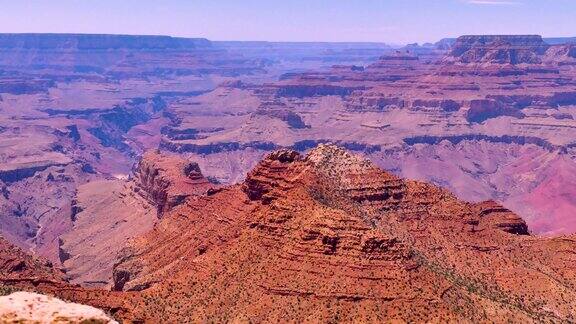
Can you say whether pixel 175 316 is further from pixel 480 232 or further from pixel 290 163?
pixel 480 232

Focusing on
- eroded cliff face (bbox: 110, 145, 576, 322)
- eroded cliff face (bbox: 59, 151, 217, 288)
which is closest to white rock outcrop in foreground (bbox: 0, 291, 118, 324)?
eroded cliff face (bbox: 110, 145, 576, 322)

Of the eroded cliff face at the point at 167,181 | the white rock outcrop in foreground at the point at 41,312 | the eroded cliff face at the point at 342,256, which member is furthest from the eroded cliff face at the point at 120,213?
the white rock outcrop in foreground at the point at 41,312

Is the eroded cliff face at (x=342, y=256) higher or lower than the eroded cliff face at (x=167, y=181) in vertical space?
higher

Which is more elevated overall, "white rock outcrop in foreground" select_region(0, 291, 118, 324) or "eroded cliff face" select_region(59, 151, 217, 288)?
"white rock outcrop in foreground" select_region(0, 291, 118, 324)

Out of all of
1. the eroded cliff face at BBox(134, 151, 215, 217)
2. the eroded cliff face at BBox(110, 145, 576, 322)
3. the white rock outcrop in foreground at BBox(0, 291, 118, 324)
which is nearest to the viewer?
the white rock outcrop in foreground at BBox(0, 291, 118, 324)

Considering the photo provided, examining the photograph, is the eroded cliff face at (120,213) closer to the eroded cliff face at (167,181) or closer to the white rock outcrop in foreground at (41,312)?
the eroded cliff face at (167,181)

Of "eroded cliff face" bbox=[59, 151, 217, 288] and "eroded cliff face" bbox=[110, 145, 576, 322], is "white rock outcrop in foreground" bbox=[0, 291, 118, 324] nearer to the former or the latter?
"eroded cliff face" bbox=[110, 145, 576, 322]

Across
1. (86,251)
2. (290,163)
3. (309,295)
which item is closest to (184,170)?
(86,251)

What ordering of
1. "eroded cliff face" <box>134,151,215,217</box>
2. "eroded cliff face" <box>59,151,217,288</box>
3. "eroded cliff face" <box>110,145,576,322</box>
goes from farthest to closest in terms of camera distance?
"eroded cliff face" <box>59,151,217,288</box> → "eroded cliff face" <box>134,151,215,217</box> → "eroded cliff face" <box>110,145,576,322</box>

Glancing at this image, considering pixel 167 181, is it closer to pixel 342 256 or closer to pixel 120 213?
pixel 120 213
